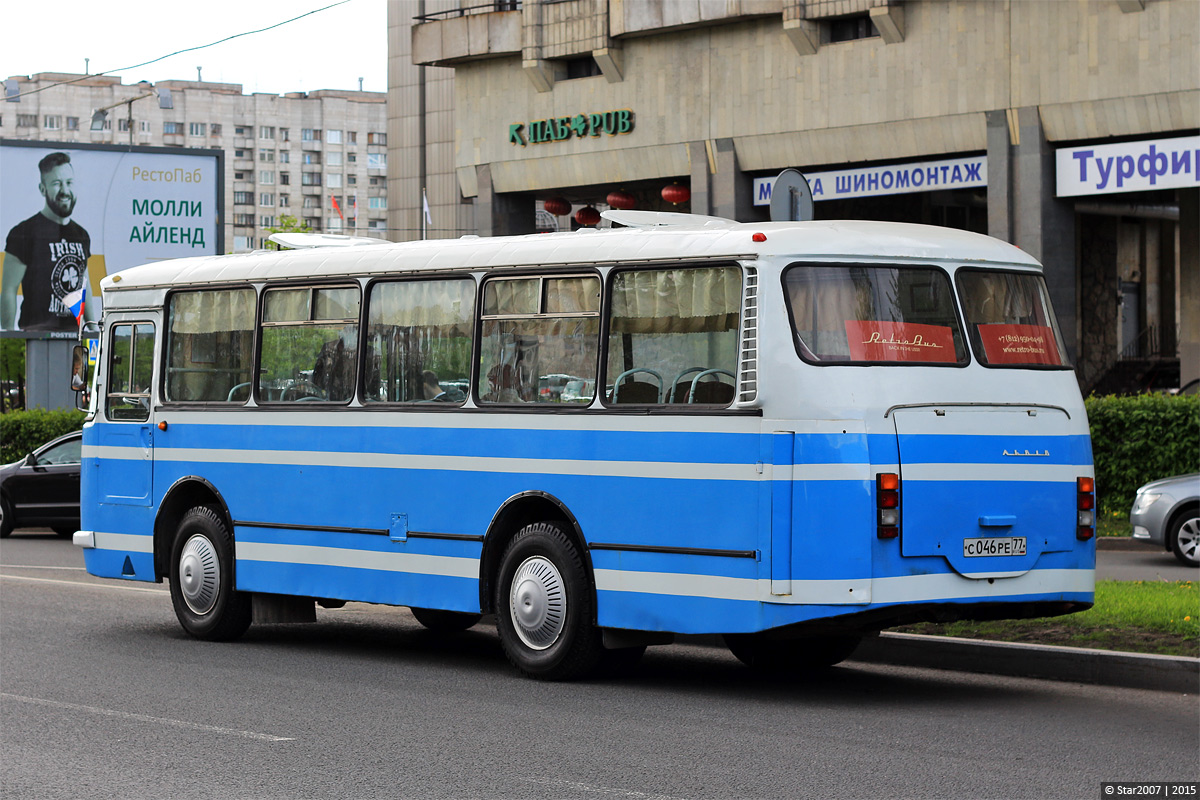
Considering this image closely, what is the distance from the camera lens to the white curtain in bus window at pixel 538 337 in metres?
10.7

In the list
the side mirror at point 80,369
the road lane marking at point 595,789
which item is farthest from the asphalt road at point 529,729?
the side mirror at point 80,369

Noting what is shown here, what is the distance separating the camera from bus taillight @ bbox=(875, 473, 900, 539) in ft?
30.8

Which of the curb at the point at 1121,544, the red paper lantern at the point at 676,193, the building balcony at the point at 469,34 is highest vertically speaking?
the building balcony at the point at 469,34

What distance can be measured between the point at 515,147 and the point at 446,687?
98.0ft

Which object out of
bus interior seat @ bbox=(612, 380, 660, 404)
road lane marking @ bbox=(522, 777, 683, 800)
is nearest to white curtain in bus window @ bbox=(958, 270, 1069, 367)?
bus interior seat @ bbox=(612, 380, 660, 404)

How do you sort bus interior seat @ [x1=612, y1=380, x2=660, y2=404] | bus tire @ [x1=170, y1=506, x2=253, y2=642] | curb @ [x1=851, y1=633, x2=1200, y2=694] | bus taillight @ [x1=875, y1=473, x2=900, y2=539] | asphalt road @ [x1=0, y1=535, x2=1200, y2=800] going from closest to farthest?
1. asphalt road @ [x1=0, y1=535, x2=1200, y2=800]
2. bus taillight @ [x1=875, y1=473, x2=900, y2=539]
3. curb @ [x1=851, y1=633, x2=1200, y2=694]
4. bus interior seat @ [x1=612, y1=380, x2=660, y2=404]
5. bus tire @ [x1=170, y1=506, x2=253, y2=642]

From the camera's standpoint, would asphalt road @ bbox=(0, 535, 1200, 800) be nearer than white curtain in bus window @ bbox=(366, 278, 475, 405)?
Yes

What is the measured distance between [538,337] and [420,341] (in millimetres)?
1117

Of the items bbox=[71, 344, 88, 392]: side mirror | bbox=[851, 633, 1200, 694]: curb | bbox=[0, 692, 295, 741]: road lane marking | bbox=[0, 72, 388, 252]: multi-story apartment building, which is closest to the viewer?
bbox=[0, 692, 295, 741]: road lane marking

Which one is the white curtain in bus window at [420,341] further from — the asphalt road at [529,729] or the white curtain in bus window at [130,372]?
the white curtain in bus window at [130,372]

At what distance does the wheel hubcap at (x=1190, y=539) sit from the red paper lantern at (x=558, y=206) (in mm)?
22984

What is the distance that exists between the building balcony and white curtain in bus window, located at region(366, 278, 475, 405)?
27183mm

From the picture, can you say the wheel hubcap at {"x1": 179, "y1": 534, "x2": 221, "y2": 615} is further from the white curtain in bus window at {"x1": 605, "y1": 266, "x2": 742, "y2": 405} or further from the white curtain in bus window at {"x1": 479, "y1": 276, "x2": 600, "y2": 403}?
the white curtain in bus window at {"x1": 605, "y1": 266, "x2": 742, "y2": 405}

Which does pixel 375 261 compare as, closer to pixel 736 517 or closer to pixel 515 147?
pixel 736 517
